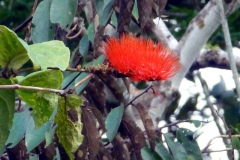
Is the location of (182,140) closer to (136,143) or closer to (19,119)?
(136,143)

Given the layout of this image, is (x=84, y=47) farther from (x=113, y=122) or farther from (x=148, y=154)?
(x=148, y=154)

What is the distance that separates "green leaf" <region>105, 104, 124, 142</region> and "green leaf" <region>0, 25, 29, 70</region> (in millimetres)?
561

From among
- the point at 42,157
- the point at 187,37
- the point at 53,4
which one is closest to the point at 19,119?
the point at 42,157

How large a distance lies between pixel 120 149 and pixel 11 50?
0.70 m

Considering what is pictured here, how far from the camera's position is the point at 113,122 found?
53.5 inches

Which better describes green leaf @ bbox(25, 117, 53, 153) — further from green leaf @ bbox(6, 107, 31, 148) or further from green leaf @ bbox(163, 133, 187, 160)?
green leaf @ bbox(163, 133, 187, 160)

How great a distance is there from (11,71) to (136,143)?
27.1 inches

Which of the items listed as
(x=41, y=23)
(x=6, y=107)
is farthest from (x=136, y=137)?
(x=6, y=107)

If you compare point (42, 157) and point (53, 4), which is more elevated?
point (53, 4)

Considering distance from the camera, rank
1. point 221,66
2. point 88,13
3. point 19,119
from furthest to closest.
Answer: point 221,66 → point 88,13 → point 19,119

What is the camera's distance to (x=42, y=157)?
56.2 inches

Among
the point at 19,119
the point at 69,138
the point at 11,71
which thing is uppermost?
the point at 11,71

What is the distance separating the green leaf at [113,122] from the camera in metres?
1.34

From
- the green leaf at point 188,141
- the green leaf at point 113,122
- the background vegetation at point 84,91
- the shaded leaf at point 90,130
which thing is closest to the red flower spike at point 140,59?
the background vegetation at point 84,91
